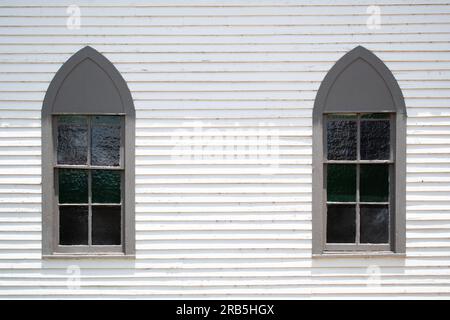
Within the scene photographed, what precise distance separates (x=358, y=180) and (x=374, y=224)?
51cm

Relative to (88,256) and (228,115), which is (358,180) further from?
(88,256)

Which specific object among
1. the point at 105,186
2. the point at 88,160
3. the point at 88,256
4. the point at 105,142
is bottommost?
the point at 88,256

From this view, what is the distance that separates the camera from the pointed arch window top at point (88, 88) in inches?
204

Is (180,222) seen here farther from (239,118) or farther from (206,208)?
(239,118)

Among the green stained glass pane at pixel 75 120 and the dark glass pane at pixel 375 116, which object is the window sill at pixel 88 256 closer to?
the green stained glass pane at pixel 75 120

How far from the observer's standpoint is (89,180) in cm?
527

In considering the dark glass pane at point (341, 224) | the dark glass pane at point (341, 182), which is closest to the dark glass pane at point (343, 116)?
the dark glass pane at point (341, 182)

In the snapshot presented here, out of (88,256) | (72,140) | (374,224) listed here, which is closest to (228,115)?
(72,140)

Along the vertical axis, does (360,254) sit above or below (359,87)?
below

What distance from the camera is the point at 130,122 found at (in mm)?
5184

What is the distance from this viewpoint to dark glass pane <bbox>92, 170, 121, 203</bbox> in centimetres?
529

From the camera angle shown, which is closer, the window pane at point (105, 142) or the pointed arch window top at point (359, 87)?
the pointed arch window top at point (359, 87)

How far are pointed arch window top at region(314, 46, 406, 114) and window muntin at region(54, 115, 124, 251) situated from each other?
2208 mm

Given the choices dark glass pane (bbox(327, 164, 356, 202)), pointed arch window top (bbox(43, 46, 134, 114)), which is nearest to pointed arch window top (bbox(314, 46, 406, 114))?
dark glass pane (bbox(327, 164, 356, 202))
